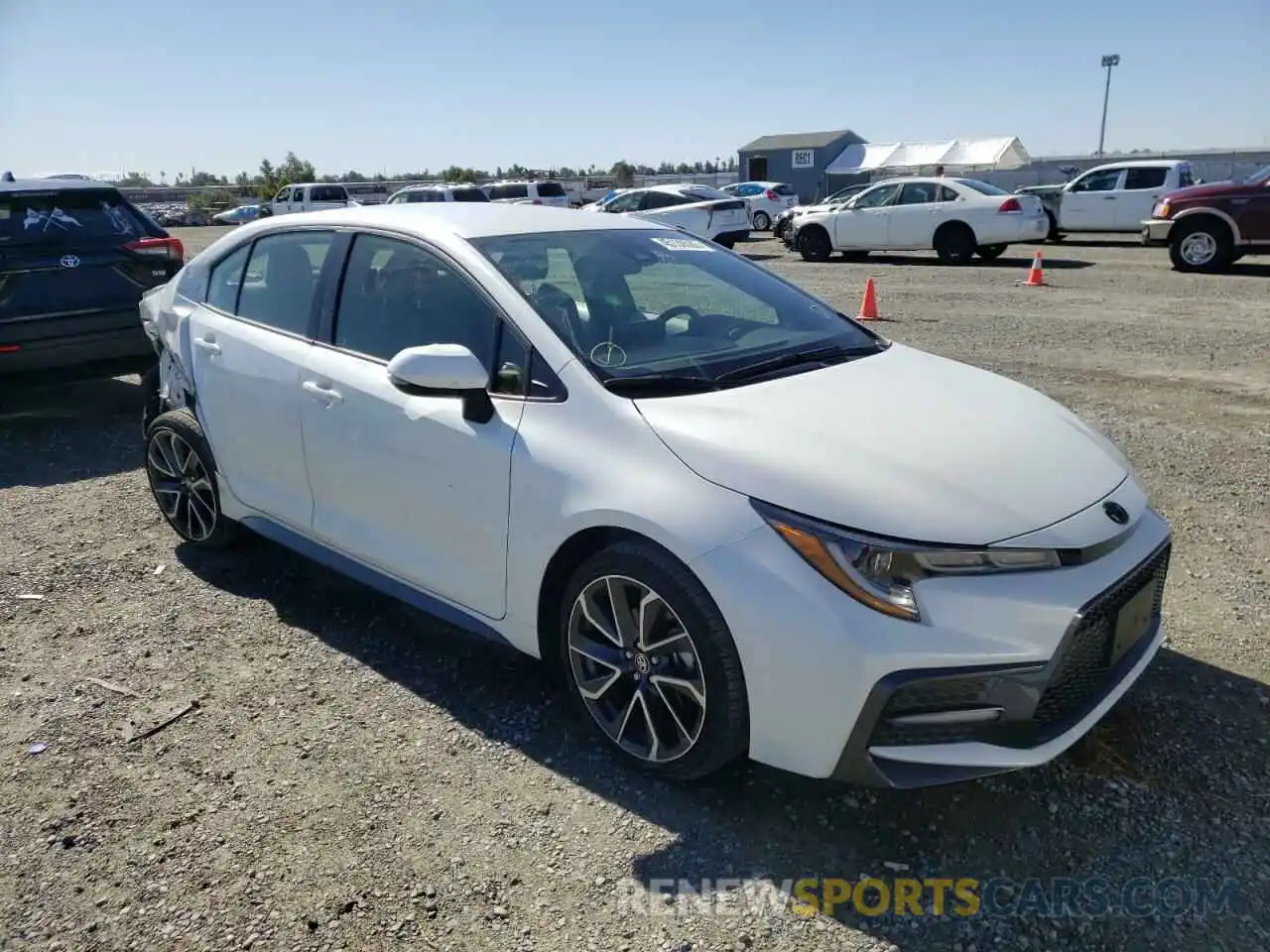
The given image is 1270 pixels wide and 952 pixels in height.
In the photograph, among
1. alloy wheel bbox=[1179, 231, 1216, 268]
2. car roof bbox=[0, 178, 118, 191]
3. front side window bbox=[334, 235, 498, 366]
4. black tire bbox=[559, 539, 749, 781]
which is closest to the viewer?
black tire bbox=[559, 539, 749, 781]

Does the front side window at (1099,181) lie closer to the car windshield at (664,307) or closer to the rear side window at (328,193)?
the car windshield at (664,307)

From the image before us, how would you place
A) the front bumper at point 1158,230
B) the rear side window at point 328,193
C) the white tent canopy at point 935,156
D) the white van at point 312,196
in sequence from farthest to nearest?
the white tent canopy at point 935,156
the rear side window at point 328,193
the white van at point 312,196
the front bumper at point 1158,230

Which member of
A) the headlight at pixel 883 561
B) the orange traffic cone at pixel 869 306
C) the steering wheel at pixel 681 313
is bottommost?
the orange traffic cone at pixel 869 306

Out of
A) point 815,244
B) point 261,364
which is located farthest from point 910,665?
point 815,244

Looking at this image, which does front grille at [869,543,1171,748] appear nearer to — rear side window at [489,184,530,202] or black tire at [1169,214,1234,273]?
black tire at [1169,214,1234,273]

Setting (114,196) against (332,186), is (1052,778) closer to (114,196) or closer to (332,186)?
(114,196)

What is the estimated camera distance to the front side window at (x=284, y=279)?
3.88 m

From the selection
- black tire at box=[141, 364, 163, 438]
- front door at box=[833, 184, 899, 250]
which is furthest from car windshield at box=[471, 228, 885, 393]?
front door at box=[833, 184, 899, 250]

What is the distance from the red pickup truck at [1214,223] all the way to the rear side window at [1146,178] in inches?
226

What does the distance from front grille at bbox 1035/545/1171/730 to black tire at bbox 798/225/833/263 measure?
59.5ft

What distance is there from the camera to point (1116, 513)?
2699 mm

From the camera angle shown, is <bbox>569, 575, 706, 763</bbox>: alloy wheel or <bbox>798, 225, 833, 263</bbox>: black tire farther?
<bbox>798, 225, 833, 263</bbox>: black tire

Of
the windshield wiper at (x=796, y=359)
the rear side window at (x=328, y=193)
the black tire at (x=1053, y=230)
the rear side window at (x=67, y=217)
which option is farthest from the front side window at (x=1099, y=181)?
the rear side window at (x=328, y=193)

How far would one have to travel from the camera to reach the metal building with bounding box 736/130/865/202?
48.1 m
